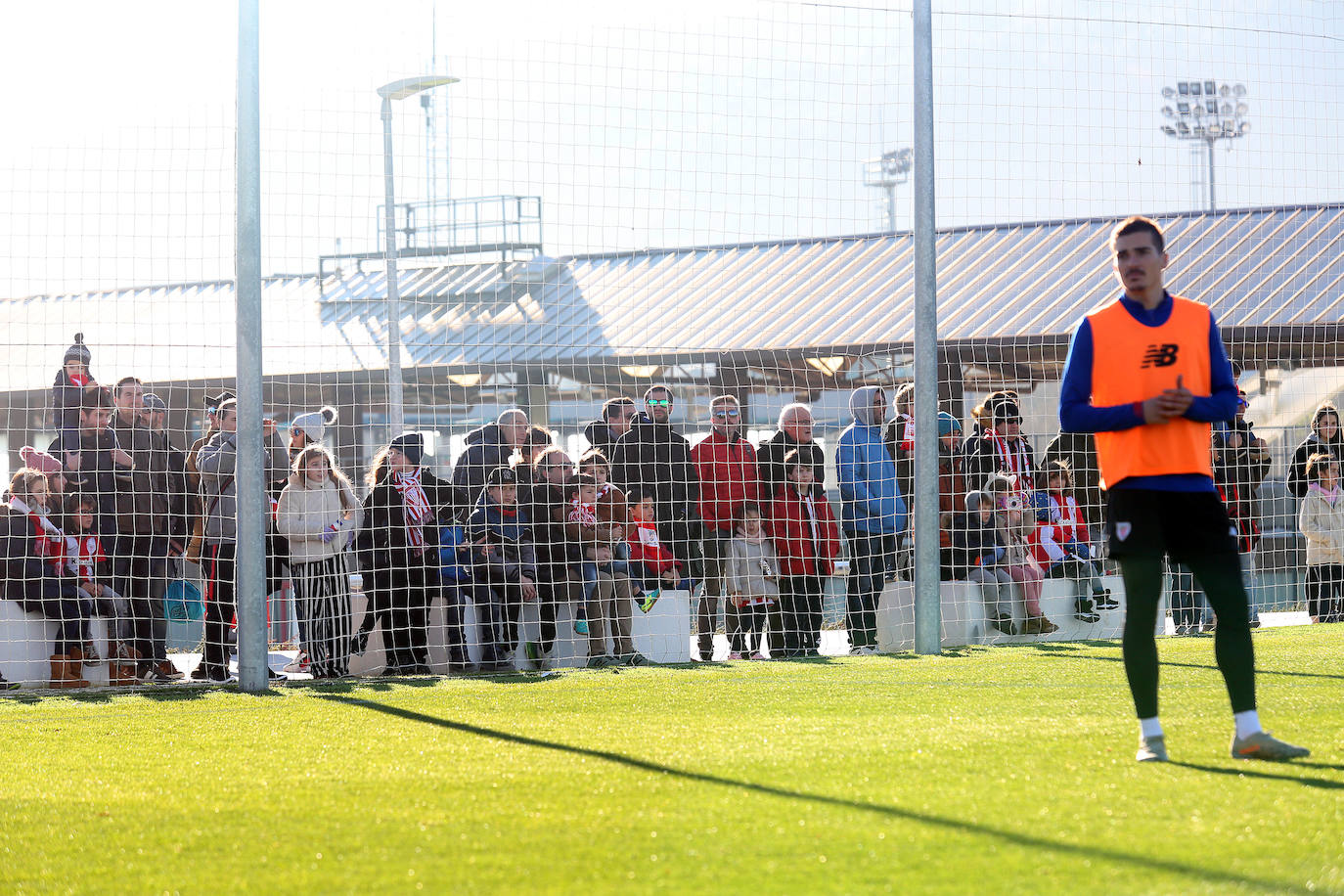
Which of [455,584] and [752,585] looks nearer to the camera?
[455,584]

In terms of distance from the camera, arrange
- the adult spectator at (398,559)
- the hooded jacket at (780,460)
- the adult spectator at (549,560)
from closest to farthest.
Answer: the adult spectator at (398,559)
the adult spectator at (549,560)
the hooded jacket at (780,460)

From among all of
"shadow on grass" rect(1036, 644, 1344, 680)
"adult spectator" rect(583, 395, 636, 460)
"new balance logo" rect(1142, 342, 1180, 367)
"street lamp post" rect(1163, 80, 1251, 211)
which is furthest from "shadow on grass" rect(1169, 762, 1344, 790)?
"street lamp post" rect(1163, 80, 1251, 211)

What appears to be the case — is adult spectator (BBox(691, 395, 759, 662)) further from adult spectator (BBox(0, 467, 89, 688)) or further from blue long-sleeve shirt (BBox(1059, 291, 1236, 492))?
blue long-sleeve shirt (BBox(1059, 291, 1236, 492))

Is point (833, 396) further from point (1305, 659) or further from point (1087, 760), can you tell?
point (1087, 760)

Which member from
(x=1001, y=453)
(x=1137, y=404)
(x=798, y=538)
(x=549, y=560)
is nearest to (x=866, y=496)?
(x=798, y=538)

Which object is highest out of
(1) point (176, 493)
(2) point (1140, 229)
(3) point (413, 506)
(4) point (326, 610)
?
(2) point (1140, 229)

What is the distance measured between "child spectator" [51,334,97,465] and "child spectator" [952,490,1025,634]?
5542 mm

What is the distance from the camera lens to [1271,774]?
11.7ft

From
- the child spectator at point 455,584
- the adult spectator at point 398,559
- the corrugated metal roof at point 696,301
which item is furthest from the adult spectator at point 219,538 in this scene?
the child spectator at point 455,584

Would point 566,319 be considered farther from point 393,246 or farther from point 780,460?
point 780,460

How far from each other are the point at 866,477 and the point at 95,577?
4757mm

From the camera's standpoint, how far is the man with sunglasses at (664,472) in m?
8.88

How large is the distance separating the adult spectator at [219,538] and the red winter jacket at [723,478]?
2.72m

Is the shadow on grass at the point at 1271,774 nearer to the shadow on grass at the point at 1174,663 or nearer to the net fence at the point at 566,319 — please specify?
the shadow on grass at the point at 1174,663
